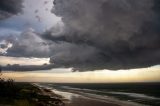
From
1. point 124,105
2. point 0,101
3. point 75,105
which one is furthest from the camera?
point 124,105

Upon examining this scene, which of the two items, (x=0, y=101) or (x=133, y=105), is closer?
(x=0, y=101)

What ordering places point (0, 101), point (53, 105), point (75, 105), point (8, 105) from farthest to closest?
point (75, 105) < point (53, 105) < point (0, 101) < point (8, 105)

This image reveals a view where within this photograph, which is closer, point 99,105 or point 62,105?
point 62,105

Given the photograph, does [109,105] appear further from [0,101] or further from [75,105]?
[0,101]

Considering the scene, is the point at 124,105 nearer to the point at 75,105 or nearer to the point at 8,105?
the point at 75,105

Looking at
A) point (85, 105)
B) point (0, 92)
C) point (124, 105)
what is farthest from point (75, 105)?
point (0, 92)

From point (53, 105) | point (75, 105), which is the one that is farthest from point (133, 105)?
point (53, 105)

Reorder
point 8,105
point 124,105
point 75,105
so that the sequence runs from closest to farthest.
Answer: point 8,105
point 75,105
point 124,105

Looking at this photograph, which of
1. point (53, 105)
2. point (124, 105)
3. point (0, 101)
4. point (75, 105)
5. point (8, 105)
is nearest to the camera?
point (8, 105)
